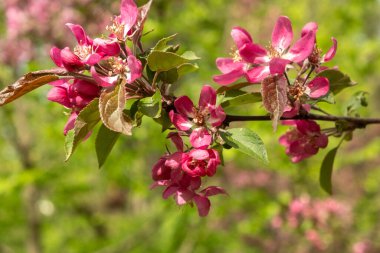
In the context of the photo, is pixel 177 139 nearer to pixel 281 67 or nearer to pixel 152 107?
pixel 152 107

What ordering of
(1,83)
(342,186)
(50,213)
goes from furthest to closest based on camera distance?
(342,186) → (50,213) → (1,83)

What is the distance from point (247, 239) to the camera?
8.48 metres

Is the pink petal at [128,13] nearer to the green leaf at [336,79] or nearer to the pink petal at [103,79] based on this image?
the pink petal at [103,79]

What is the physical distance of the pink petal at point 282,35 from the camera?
122cm

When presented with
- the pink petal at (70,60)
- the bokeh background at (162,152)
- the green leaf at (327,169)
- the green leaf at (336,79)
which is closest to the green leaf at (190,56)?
the pink petal at (70,60)

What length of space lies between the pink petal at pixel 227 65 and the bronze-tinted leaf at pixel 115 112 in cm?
30

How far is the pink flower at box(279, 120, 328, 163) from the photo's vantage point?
4.49 feet

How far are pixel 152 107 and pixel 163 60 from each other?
0.37ft

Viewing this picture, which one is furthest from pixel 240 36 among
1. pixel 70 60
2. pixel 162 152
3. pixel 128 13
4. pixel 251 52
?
pixel 162 152

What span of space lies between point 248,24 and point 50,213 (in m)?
4.32

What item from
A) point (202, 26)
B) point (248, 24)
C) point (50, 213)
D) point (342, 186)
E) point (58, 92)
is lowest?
point (342, 186)

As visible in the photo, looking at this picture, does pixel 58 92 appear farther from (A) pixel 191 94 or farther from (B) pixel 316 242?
(B) pixel 316 242

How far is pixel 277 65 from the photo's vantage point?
107 centimetres

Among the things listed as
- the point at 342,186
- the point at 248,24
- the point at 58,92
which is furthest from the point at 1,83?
the point at 342,186
